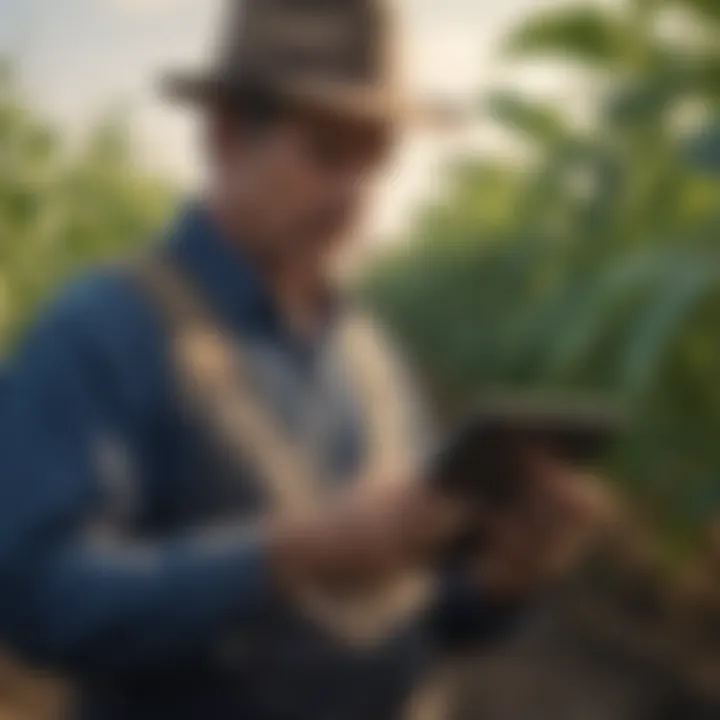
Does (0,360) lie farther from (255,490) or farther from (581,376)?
(581,376)

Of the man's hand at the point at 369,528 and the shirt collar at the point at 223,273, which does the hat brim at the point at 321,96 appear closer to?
the shirt collar at the point at 223,273

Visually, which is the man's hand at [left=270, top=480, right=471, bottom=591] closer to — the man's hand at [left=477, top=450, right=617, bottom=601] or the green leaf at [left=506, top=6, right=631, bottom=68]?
the man's hand at [left=477, top=450, right=617, bottom=601]

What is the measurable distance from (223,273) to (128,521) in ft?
0.38

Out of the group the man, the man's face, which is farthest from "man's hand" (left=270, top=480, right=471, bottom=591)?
the man's face

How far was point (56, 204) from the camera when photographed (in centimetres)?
65

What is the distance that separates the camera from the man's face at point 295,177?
582 millimetres

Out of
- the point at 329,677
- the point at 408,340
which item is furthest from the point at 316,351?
the point at 329,677

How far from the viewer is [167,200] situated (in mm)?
602

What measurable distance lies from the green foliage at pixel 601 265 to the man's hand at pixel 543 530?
0.08 feet

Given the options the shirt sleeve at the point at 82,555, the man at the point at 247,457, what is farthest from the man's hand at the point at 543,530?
the shirt sleeve at the point at 82,555

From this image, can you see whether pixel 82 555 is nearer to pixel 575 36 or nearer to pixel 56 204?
pixel 56 204

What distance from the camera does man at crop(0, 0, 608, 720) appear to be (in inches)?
22.0

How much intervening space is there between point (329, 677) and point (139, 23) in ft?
1.03

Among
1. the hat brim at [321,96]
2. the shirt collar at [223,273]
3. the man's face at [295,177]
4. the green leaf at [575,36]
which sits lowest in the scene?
the shirt collar at [223,273]
